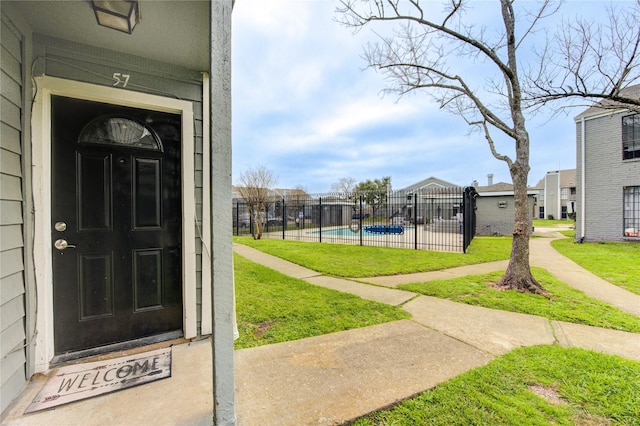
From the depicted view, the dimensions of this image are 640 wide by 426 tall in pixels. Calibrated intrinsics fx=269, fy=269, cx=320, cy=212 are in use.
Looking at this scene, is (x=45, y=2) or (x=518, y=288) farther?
(x=518, y=288)

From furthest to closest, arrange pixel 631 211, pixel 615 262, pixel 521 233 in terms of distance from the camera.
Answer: pixel 631 211 → pixel 615 262 → pixel 521 233

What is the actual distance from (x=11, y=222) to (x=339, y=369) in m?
2.58

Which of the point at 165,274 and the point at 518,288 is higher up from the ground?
the point at 165,274

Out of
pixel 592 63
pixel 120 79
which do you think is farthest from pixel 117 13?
pixel 592 63

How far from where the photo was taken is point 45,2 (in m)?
1.86

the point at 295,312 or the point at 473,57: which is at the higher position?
the point at 473,57

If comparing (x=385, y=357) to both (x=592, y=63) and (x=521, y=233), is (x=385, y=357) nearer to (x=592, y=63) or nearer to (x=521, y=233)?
(x=521, y=233)

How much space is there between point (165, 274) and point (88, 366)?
2.89ft

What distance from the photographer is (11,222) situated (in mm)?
1833

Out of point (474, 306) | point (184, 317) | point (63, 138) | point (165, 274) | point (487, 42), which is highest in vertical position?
point (487, 42)

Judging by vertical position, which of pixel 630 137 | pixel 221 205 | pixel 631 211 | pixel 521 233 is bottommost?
pixel 521 233

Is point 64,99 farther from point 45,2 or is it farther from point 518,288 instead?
point 518,288

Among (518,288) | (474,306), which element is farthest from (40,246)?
(518,288)

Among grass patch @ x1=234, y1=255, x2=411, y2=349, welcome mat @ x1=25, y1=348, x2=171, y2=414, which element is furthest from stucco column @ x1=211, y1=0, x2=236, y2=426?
grass patch @ x1=234, y1=255, x2=411, y2=349
